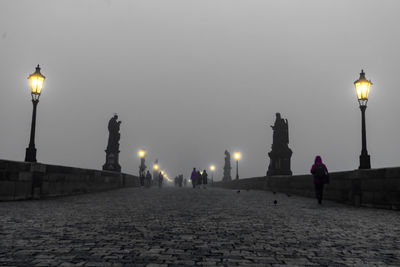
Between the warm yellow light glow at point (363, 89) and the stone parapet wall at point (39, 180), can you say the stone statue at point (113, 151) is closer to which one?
the stone parapet wall at point (39, 180)

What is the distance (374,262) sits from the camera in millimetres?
3705

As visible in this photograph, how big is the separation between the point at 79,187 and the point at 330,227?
12832 millimetres

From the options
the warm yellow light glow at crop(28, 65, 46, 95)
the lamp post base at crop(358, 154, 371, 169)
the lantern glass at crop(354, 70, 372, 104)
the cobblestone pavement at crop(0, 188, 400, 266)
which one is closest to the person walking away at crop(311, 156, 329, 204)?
the lamp post base at crop(358, 154, 371, 169)

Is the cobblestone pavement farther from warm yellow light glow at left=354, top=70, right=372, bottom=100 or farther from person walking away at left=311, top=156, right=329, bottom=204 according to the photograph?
warm yellow light glow at left=354, top=70, right=372, bottom=100

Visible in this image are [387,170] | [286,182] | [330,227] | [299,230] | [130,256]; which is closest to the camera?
[130,256]

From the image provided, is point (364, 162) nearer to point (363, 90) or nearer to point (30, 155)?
point (363, 90)

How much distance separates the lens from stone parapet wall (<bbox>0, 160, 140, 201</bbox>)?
37.0ft

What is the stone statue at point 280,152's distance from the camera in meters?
24.5

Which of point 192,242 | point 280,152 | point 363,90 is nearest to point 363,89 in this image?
point 363,90

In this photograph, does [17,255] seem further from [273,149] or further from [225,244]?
[273,149]

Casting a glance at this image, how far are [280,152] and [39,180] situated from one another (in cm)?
1628

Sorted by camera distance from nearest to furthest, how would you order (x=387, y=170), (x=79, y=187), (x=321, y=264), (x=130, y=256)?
(x=321, y=264) → (x=130, y=256) → (x=387, y=170) → (x=79, y=187)

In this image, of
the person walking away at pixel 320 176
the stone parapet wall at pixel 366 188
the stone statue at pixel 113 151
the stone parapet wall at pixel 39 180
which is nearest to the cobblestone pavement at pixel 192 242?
the stone parapet wall at pixel 366 188

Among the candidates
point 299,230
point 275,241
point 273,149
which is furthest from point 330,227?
point 273,149
